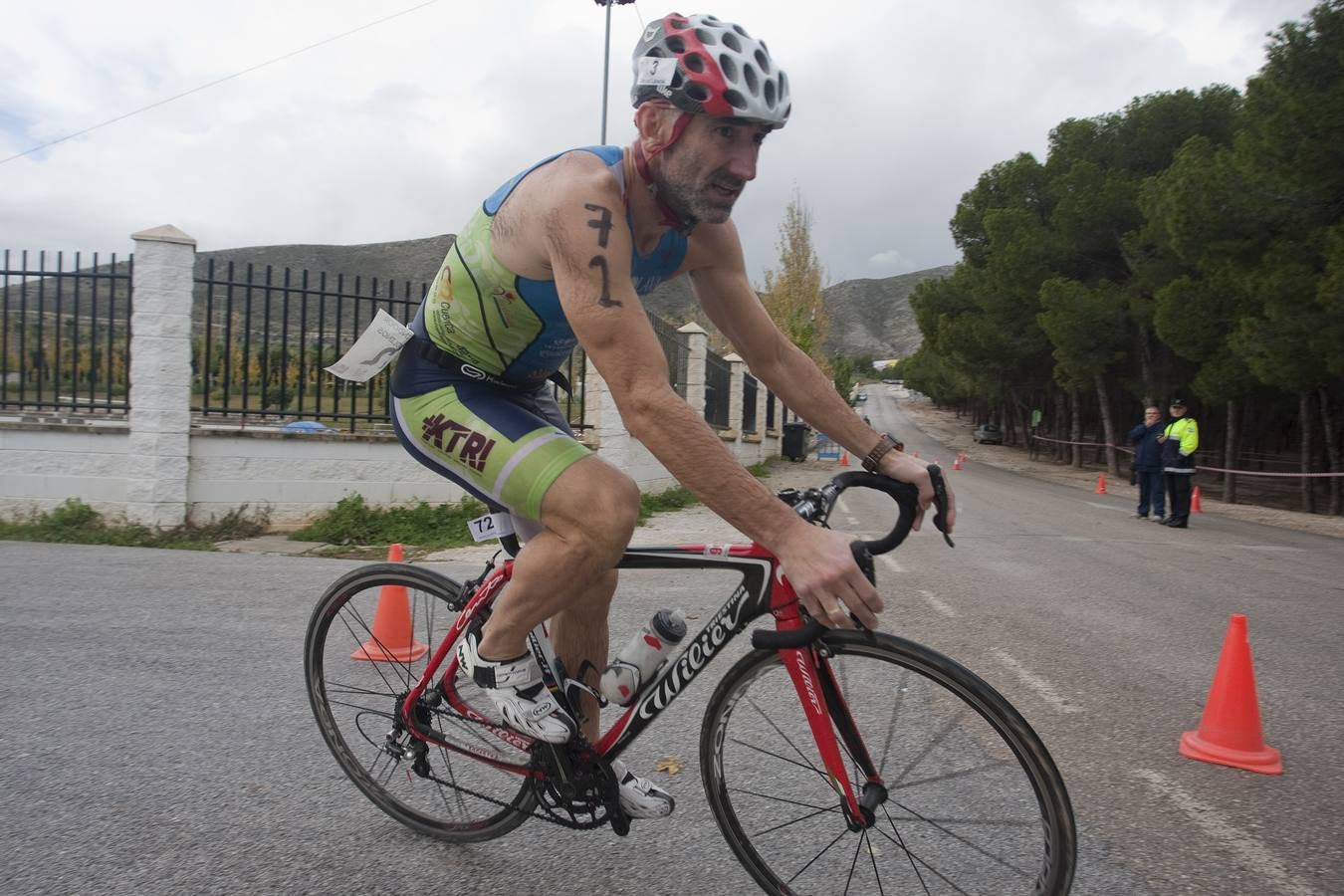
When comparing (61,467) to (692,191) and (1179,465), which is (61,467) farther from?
(1179,465)

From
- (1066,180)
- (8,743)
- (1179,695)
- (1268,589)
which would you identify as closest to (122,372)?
(8,743)

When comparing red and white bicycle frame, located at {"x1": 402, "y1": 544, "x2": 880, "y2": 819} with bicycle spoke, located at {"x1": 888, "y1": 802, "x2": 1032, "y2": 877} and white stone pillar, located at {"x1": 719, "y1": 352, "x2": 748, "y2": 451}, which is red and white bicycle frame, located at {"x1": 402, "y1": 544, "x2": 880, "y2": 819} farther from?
white stone pillar, located at {"x1": 719, "y1": 352, "x2": 748, "y2": 451}

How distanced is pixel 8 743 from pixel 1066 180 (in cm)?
3512

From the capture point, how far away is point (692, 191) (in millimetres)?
2049

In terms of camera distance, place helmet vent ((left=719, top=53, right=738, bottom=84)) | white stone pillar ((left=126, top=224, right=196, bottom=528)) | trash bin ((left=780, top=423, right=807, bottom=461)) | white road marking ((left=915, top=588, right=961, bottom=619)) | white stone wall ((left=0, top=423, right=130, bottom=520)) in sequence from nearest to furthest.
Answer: helmet vent ((left=719, top=53, right=738, bottom=84)) < white road marking ((left=915, top=588, right=961, bottom=619)) < white stone pillar ((left=126, top=224, right=196, bottom=528)) < white stone wall ((left=0, top=423, right=130, bottom=520)) < trash bin ((left=780, top=423, right=807, bottom=461))

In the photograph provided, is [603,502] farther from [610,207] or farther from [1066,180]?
[1066,180]

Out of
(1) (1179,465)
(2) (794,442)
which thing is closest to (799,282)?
(2) (794,442)

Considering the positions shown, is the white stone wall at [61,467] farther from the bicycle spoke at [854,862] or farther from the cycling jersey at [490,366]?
the bicycle spoke at [854,862]

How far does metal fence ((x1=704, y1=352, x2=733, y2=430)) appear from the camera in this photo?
17.5m

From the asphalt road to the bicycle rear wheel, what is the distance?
0.10 meters

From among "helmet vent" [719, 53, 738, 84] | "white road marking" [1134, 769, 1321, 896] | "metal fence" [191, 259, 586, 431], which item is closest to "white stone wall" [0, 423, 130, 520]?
"metal fence" [191, 259, 586, 431]

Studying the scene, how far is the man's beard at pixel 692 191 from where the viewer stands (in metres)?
2.04

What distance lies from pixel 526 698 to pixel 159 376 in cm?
777

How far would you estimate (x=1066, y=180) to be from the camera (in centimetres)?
3219
